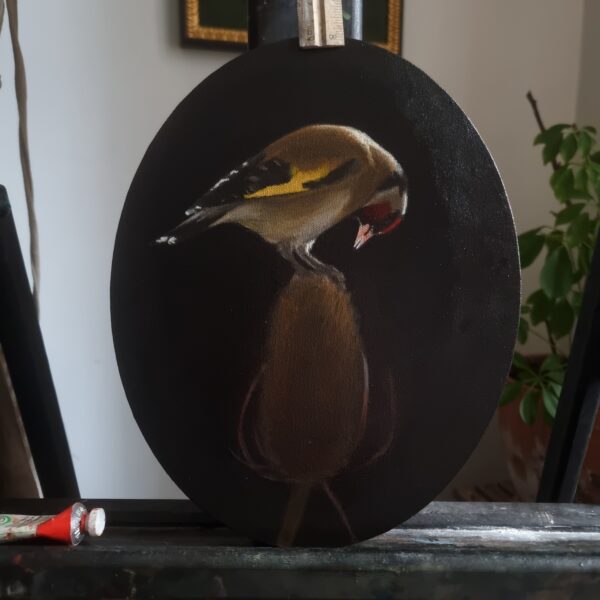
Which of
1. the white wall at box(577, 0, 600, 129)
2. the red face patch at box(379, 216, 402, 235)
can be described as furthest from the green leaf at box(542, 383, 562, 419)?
the red face patch at box(379, 216, 402, 235)

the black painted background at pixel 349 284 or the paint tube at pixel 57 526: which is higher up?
the black painted background at pixel 349 284

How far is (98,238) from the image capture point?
3.36 feet

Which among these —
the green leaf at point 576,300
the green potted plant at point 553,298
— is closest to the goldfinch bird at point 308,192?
the green potted plant at point 553,298

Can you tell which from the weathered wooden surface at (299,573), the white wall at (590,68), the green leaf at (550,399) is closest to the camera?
the weathered wooden surface at (299,573)

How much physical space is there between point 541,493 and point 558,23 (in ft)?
3.06

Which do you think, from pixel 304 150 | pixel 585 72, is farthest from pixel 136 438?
pixel 585 72

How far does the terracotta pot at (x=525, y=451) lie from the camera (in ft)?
3.34

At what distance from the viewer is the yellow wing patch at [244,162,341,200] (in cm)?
43

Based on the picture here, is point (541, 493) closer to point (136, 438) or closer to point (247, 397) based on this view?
point (247, 397)

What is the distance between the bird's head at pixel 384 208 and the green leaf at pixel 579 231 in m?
0.64

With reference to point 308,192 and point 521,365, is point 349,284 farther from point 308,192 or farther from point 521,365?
point 521,365

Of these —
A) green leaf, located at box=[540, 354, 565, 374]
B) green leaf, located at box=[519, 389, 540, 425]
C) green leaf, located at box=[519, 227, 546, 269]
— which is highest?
green leaf, located at box=[519, 227, 546, 269]

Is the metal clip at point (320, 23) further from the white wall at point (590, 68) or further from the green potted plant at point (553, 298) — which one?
the white wall at point (590, 68)

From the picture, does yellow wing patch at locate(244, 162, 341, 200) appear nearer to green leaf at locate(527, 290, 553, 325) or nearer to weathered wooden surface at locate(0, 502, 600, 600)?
weathered wooden surface at locate(0, 502, 600, 600)
